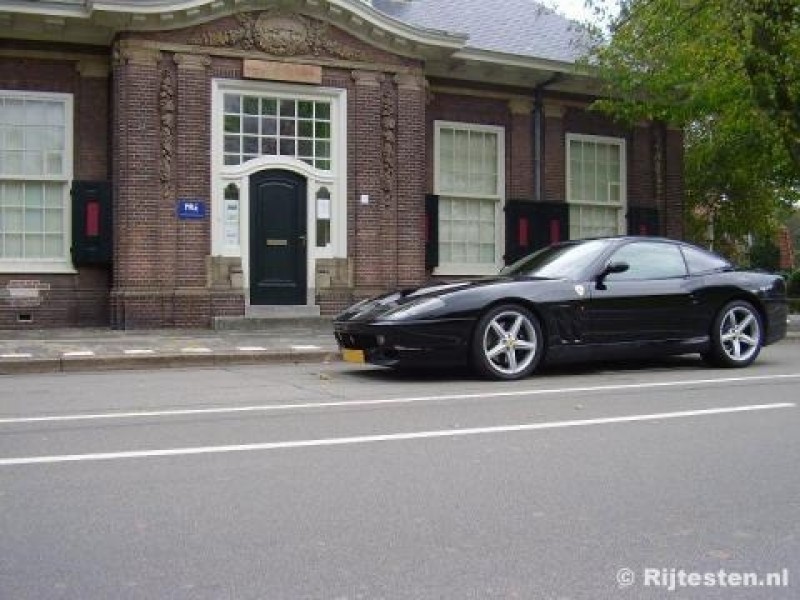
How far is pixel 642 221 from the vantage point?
62.9 ft

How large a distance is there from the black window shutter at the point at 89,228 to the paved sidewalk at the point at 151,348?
50.6 inches

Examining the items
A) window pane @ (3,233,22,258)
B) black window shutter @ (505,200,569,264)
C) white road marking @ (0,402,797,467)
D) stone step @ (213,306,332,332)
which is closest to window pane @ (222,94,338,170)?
stone step @ (213,306,332,332)

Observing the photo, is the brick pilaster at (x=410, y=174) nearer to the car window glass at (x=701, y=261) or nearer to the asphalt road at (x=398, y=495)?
the car window glass at (x=701, y=261)

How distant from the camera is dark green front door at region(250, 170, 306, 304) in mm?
14797

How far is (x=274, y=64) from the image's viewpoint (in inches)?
576

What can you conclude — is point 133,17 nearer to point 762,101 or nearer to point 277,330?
point 277,330

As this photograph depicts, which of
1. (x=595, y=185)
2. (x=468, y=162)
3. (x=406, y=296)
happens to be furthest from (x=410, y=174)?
(x=406, y=296)

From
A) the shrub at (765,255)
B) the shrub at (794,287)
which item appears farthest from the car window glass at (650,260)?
the shrub at (765,255)

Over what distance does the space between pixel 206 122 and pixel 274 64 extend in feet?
4.77

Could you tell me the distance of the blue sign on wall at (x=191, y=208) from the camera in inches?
559

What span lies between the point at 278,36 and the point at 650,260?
25.4ft

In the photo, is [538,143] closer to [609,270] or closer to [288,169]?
[288,169]

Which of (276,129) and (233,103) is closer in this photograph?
(233,103)

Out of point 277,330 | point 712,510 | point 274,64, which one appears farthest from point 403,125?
point 712,510
